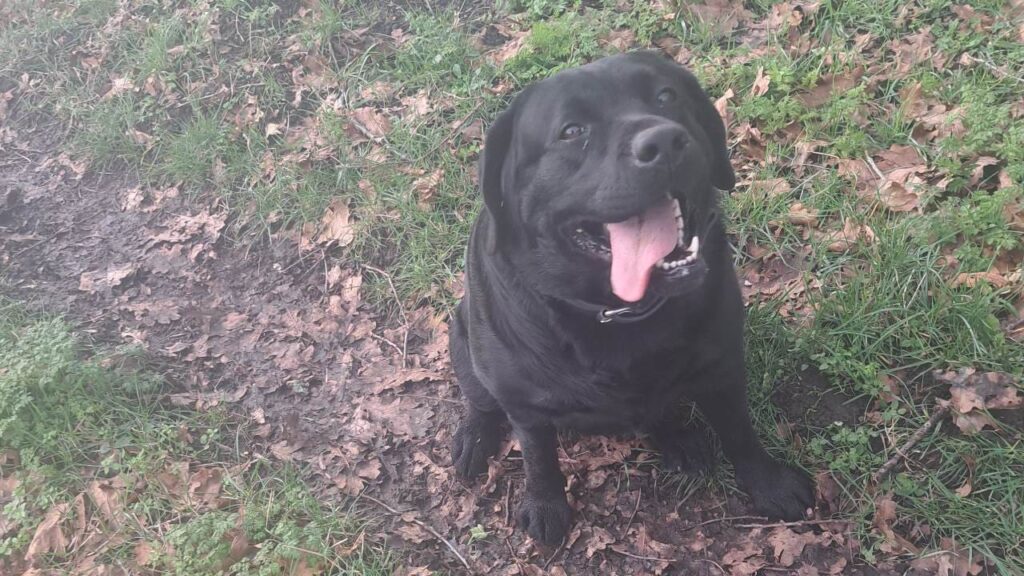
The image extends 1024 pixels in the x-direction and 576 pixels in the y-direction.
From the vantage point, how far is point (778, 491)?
2420 mm

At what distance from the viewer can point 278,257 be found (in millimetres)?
3895

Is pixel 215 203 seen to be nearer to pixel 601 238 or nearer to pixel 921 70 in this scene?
pixel 601 238

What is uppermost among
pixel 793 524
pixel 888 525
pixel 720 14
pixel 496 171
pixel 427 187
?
pixel 496 171

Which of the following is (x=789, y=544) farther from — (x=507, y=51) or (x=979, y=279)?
(x=507, y=51)

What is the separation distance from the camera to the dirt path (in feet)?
8.27

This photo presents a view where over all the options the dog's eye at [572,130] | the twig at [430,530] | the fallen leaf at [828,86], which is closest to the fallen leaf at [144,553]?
the twig at [430,530]

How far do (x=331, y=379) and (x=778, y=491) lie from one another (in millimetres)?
1930

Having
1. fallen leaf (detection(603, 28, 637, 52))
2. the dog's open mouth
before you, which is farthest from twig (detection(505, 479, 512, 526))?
fallen leaf (detection(603, 28, 637, 52))

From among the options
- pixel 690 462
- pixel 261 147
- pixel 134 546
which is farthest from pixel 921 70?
pixel 134 546

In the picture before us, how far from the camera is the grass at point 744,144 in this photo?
7.97 ft

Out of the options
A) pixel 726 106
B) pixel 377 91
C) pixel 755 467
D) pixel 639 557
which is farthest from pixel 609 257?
pixel 377 91

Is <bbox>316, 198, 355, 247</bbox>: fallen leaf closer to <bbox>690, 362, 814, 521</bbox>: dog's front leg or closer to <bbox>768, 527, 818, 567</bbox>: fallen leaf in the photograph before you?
<bbox>690, 362, 814, 521</bbox>: dog's front leg

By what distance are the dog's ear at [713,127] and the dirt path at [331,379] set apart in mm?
1048

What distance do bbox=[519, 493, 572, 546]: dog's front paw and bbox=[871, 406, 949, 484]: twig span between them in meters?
1.01
